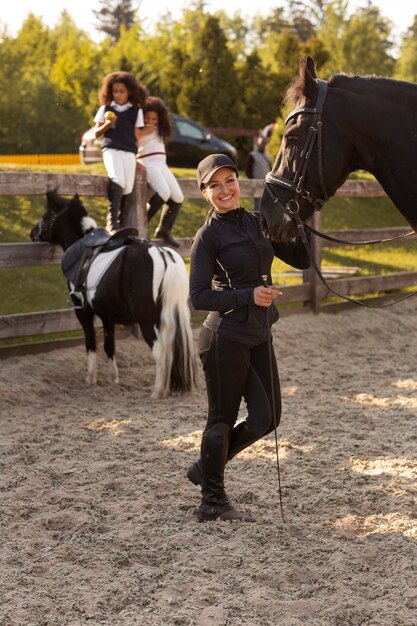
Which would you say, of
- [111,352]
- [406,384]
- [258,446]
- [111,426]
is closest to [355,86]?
[258,446]

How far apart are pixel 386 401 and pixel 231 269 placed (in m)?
3.12

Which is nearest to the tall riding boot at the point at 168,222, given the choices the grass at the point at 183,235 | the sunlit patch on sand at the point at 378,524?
the grass at the point at 183,235

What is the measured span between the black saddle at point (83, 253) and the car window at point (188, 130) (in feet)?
48.6

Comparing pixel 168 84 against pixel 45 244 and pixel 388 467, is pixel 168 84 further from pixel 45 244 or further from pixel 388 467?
pixel 388 467

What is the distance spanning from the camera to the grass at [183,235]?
34.3ft

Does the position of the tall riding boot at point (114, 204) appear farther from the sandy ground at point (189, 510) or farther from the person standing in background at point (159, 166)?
the sandy ground at point (189, 510)

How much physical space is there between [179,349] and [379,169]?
10.5 feet

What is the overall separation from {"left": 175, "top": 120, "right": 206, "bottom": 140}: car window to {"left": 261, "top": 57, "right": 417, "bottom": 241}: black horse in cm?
1806

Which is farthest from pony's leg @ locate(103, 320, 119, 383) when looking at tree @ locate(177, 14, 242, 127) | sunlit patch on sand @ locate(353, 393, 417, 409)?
tree @ locate(177, 14, 242, 127)

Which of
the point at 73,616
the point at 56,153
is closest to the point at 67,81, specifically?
the point at 56,153

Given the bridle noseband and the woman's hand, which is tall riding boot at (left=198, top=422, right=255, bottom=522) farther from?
the bridle noseband

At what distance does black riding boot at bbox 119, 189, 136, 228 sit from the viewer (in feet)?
26.6

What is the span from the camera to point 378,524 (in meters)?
4.06

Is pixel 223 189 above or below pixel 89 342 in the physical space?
above
